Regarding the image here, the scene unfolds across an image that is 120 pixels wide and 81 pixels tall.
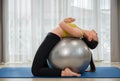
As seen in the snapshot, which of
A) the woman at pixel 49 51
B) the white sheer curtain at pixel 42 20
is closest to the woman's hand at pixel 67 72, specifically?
the woman at pixel 49 51

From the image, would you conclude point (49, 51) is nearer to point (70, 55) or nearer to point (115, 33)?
point (70, 55)

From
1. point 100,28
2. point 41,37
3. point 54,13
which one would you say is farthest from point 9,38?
point 100,28

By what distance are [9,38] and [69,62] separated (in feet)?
7.99

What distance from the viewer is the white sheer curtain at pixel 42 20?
472cm

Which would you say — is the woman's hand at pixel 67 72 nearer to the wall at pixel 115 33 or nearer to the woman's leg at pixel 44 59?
the woman's leg at pixel 44 59

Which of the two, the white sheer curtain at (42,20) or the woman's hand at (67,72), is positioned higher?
the white sheer curtain at (42,20)

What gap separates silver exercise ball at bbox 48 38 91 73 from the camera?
261 cm

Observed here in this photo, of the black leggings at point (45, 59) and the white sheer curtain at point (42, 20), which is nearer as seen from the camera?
the black leggings at point (45, 59)

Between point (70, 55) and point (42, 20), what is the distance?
2284mm

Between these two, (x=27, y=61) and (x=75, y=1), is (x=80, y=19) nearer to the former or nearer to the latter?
(x=75, y=1)

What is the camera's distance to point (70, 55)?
2602 mm

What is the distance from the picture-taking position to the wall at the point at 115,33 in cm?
465

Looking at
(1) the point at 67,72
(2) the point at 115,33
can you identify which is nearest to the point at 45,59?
(1) the point at 67,72

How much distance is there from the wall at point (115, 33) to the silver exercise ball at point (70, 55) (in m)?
2.04
